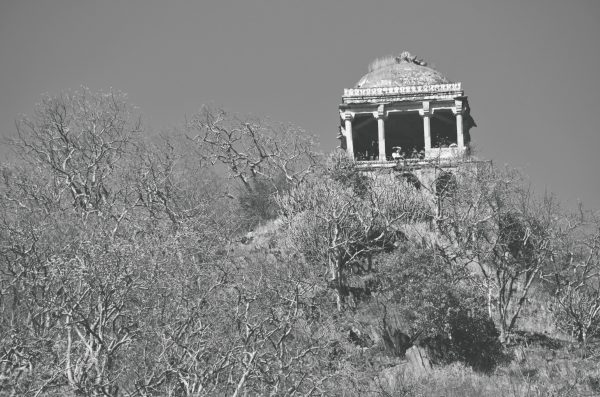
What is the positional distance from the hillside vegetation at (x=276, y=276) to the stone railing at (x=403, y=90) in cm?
416

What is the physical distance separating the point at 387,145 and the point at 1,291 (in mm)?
28807

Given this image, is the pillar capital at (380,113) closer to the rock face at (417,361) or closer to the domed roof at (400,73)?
the domed roof at (400,73)

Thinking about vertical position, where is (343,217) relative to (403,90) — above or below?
below

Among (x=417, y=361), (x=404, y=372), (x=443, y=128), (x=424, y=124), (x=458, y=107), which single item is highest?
(x=458, y=107)

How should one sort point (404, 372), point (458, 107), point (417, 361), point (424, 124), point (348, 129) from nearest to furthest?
point (404, 372), point (417, 361), point (424, 124), point (458, 107), point (348, 129)

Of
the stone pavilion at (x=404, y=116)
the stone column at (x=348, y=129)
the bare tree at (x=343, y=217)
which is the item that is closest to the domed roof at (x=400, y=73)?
the stone pavilion at (x=404, y=116)

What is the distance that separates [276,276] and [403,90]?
60.3 ft

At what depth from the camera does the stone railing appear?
152 feet

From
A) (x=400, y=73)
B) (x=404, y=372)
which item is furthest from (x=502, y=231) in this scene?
(x=400, y=73)

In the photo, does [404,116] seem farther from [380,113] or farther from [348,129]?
[348,129]

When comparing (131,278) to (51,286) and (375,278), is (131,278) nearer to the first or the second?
(51,286)

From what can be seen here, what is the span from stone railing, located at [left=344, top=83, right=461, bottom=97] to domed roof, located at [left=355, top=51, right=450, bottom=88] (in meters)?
0.62

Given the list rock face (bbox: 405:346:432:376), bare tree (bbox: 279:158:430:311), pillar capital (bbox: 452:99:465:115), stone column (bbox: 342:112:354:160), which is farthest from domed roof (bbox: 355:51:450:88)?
rock face (bbox: 405:346:432:376)

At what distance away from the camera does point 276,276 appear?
3181cm
